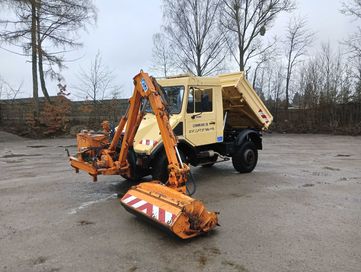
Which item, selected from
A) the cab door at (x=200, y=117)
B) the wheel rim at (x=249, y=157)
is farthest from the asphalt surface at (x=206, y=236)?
the cab door at (x=200, y=117)

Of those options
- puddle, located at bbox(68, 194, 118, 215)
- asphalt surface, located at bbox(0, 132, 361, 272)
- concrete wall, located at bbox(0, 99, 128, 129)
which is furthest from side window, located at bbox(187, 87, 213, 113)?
concrete wall, located at bbox(0, 99, 128, 129)

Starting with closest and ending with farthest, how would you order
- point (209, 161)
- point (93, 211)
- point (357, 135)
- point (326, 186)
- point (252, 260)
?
point (252, 260)
point (93, 211)
point (326, 186)
point (209, 161)
point (357, 135)

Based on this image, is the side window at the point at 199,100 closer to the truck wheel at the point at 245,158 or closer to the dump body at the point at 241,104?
the dump body at the point at 241,104

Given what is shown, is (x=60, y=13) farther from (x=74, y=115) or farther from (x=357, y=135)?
(x=357, y=135)

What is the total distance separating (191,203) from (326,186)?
15.6 ft

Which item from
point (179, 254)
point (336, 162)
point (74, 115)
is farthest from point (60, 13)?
point (179, 254)

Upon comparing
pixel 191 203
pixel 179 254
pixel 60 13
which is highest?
pixel 60 13

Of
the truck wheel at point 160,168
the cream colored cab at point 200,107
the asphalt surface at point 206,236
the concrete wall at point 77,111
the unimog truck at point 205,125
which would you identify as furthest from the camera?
the concrete wall at point 77,111

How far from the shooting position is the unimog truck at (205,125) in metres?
7.51

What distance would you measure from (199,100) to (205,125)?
62 cm

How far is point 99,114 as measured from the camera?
26250 mm

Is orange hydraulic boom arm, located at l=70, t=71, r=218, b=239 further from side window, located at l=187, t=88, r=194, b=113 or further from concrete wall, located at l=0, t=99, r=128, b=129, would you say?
concrete wall, located at l=0, t=99, r=128, b=129

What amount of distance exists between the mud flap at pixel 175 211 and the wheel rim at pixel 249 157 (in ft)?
15.7

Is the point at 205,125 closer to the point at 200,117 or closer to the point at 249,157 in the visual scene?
the point at 200,117
